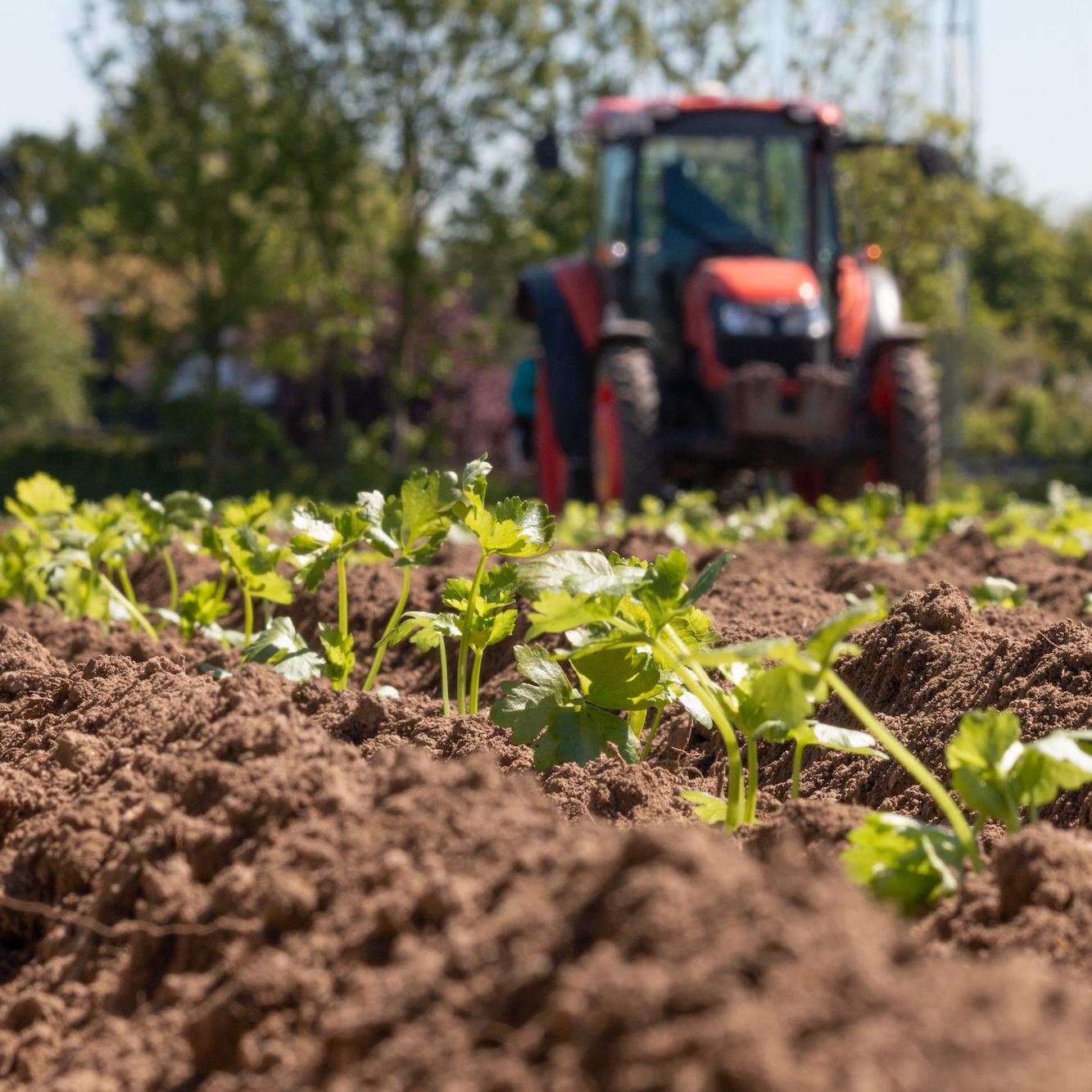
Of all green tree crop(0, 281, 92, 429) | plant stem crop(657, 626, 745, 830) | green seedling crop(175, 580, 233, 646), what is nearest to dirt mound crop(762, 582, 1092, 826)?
plant stem crop(657, 626, 745, 830)

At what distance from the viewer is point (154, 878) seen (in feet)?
6.01

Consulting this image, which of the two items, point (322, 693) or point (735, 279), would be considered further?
point (735, 279)

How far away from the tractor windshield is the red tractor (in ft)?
0.04

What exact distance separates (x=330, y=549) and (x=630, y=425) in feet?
23.0

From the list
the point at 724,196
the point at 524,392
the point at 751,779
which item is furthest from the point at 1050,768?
the point at 524,392

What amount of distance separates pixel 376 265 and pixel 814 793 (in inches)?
1001

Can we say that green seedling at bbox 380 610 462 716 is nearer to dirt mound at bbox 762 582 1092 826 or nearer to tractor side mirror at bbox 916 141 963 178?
dirt mound at bbox 762 582 1092 826

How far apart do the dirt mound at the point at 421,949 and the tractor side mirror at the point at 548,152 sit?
30.3ft

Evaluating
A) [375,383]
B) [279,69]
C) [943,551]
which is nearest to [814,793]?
[943,551]

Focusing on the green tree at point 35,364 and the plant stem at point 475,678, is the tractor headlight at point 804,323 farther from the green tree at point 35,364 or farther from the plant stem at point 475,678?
the green tree at point 35,364

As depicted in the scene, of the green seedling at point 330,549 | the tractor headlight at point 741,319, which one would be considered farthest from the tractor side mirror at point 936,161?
the green seedling at point 330,549

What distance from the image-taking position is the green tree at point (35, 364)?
3416 cm

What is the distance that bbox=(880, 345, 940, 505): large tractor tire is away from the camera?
33.7 feet

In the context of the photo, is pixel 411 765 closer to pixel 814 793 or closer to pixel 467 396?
pixel 814 793
